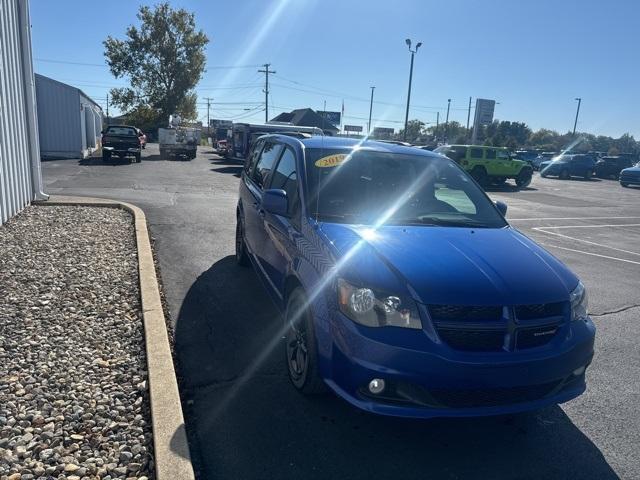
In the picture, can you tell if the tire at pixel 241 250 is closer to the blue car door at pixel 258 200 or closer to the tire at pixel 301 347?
the blue car door at pixel 258 200

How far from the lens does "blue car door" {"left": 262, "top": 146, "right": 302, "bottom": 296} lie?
3826mm

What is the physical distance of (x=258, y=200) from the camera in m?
5.17

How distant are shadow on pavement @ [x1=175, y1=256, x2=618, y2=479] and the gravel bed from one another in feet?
1.30

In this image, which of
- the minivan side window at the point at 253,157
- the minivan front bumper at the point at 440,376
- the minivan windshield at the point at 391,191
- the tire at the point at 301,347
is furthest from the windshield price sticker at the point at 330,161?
the minivan side window at the point at 253,157

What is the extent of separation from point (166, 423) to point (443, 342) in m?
1.68

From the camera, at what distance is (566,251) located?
8.88 meters

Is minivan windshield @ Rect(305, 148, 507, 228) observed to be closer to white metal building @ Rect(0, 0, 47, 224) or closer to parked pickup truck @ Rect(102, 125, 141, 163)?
white metal building @ Rect(0, 0, 47, 224)

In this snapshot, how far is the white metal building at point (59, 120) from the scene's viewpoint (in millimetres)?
23781

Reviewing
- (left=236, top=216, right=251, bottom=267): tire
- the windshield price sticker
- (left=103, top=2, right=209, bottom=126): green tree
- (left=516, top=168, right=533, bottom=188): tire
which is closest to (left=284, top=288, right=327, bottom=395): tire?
the windshield price sticker

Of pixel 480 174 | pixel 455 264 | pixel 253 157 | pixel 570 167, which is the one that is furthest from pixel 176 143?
pixel 455 264

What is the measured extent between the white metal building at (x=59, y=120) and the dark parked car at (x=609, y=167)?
34.9 meters

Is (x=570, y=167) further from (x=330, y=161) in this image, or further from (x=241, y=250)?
(x=330, y=161)

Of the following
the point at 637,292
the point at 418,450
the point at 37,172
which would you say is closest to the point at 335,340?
the point at 418,450

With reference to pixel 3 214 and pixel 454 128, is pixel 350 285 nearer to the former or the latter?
pixel 3 214
